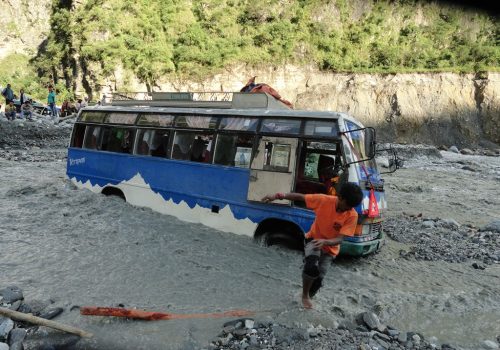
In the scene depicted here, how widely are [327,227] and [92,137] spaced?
7.44 metres

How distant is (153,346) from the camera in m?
4.29

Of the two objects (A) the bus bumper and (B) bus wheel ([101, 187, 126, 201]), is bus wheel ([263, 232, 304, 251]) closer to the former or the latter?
(A) the bus bumper

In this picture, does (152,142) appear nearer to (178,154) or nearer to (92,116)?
(178,154)

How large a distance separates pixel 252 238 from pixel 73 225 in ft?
12.9

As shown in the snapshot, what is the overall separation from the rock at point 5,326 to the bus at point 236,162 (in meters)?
3.90

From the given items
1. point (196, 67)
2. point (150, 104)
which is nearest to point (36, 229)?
point (150, 104)

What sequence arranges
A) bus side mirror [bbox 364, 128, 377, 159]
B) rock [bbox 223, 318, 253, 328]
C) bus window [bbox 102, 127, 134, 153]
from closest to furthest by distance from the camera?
rock [bbox 223, 318, 253, 328] → bus side mirror [bbox 364, 128, 377, 159] → bus window [bbox 102, 127, 134, 153]

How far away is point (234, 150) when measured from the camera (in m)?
7.61

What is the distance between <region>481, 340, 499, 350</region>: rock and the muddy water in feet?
0.45

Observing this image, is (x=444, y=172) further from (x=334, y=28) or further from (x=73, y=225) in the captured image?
(x=334, y=28)

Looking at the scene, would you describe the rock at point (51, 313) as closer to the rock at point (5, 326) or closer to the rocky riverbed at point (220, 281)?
the rocky riverbed at point (220, 281)

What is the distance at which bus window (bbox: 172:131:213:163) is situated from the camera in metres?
8.02

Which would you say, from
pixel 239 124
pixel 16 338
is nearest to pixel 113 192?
pixel 239 124

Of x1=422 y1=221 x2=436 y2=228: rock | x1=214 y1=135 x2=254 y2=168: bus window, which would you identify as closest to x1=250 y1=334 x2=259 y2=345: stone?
x1=214 y1=135 x2=254 y2=168: bus window
